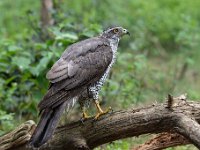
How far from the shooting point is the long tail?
5.05 metres

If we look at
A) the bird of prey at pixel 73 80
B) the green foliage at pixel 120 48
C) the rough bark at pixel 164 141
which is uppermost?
the green foliage at pixel 120 48

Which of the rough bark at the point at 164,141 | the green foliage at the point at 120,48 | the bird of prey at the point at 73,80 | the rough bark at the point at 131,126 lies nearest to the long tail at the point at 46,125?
the bird of prey at the point at 73,80

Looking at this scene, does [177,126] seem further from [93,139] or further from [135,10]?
[135,10]

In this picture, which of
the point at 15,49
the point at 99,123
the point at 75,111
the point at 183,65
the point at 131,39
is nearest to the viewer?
the point at 99,123

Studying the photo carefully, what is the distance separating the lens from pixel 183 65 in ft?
33.3

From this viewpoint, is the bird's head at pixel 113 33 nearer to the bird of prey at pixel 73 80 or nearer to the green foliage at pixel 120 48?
the bird of prey at pixel 73 80

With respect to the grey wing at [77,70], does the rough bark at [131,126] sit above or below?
below

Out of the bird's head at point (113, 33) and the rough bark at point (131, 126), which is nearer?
the rough bark at point (131, 126)

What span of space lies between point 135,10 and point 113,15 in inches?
34.1

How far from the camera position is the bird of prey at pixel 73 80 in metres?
5.15

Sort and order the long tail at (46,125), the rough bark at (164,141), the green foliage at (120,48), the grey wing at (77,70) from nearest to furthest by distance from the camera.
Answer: the long tail at (46,125), the grey wing at (77,70), the rough bark at (164,141), the green foliage at (120,48)

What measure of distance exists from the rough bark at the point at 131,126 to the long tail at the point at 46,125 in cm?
36

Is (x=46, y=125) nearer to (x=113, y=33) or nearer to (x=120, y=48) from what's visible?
(x=113, y=33)

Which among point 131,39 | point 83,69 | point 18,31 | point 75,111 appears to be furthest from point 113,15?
point 83,69
